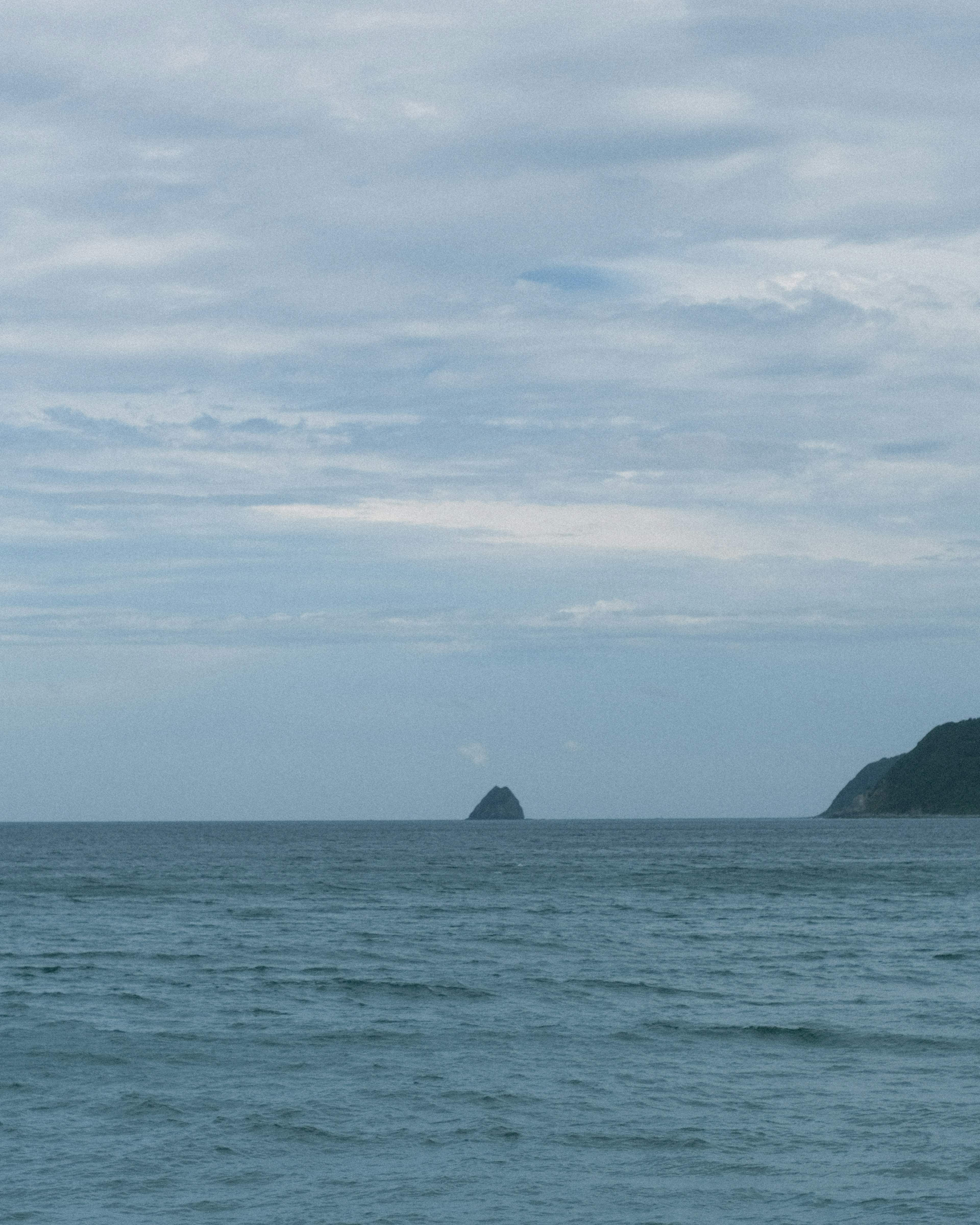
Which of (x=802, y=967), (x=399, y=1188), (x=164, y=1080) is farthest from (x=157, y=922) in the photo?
(x=399, y=1188)

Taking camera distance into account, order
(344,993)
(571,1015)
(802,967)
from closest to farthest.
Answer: (571,1015)
(344,993)
(802,967)

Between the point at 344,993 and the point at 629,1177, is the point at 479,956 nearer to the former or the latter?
the point at 344,993

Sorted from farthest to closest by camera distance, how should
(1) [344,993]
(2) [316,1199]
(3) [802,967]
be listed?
(3) [802,967] < (1) [344,993] < (2) [316,1199]

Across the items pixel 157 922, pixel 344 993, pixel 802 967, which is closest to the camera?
pixel 344 993

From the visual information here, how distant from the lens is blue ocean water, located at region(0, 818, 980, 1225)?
814 inches

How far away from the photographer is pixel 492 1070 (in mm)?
29312

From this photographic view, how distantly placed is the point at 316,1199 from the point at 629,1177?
4926 mm

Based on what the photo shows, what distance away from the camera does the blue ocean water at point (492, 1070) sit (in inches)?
814

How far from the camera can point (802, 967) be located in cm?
4512

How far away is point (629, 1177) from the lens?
2141cm

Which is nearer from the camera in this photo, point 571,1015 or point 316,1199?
point 316,1199

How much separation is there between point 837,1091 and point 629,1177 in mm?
7373

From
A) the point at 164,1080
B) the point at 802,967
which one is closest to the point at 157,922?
the point at 802,967

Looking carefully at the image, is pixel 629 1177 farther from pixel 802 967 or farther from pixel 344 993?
pixel 802 967
